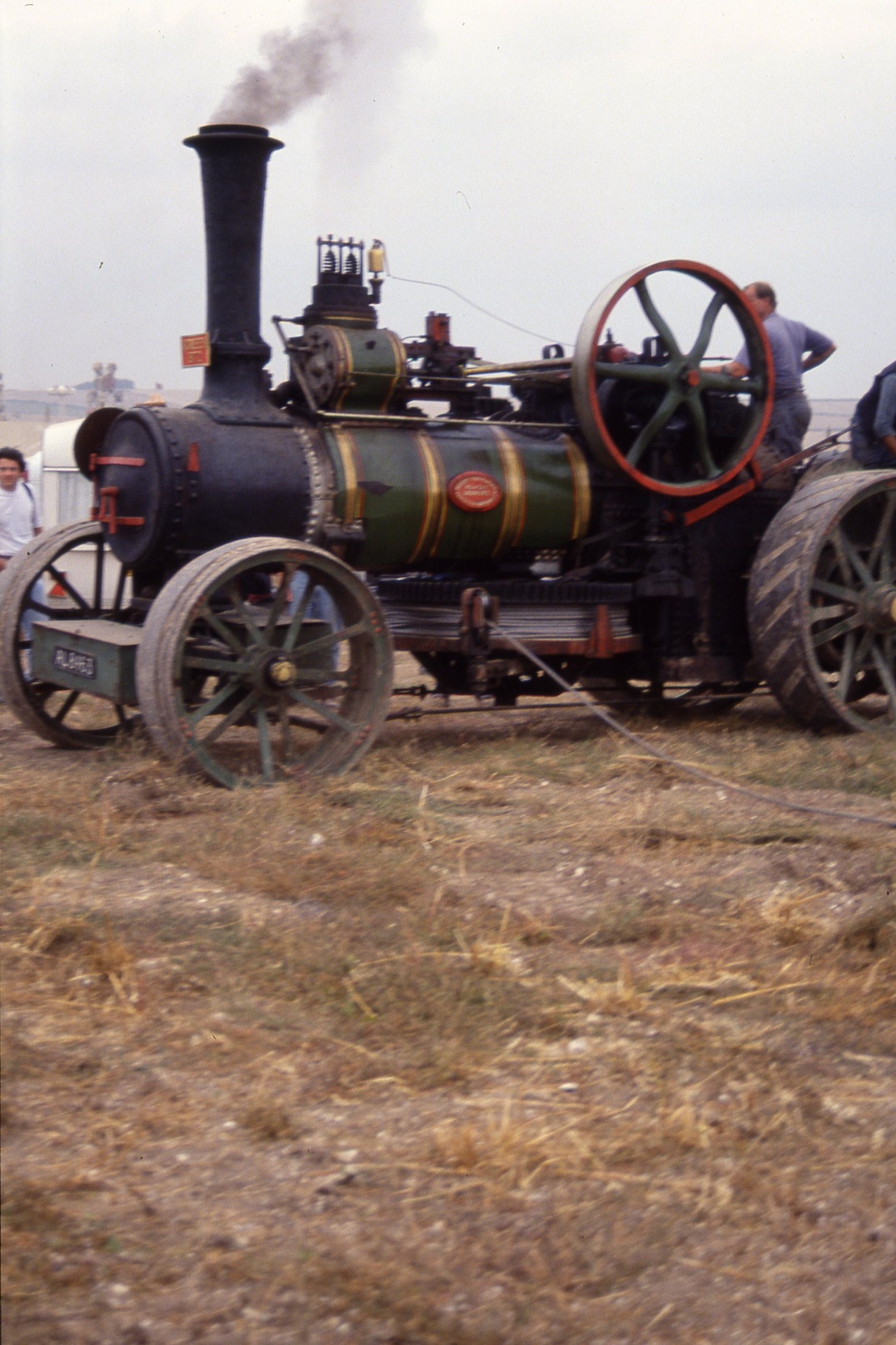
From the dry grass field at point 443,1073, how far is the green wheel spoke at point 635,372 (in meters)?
1.98

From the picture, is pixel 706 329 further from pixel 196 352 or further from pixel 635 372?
pixel 196 352

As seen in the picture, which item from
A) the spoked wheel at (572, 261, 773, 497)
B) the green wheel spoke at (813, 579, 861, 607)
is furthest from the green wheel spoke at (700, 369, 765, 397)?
the green wheel spoke at (813, 579, 861, 607)

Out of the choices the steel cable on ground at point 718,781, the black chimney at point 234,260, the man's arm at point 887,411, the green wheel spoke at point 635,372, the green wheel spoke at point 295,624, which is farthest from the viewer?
the man's arm at point 887,411

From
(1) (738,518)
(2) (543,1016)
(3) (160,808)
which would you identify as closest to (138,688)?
(3) (160,808)

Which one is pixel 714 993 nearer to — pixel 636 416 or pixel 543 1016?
pixel 543 1016

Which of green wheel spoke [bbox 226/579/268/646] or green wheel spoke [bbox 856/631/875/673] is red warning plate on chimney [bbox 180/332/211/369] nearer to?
green wheel spoke [bbox 226/579/268/646]

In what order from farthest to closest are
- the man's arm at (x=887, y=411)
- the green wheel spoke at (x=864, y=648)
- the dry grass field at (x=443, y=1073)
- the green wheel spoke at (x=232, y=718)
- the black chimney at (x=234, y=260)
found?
the man's arm at (x=887, y=411), the green wheel spoke at (x=864, y=648), the black chimney at (x=234, y=260), the green wheel spoke at (x=232, y=718), the dry grass field at (x=443, y=1073)

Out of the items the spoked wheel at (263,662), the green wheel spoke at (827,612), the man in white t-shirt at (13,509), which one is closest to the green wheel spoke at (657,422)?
the green wheel spoke at (827,612)

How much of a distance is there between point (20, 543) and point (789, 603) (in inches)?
171

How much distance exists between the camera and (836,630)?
6.49 metres

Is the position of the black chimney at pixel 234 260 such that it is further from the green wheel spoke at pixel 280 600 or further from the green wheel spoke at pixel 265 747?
the green wheel spoke at pixel 265 747

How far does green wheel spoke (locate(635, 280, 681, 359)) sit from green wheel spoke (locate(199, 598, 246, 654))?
7.13 feet

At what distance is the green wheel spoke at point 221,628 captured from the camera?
514 cm

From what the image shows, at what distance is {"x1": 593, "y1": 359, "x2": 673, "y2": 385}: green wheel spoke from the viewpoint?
6.24 meters
